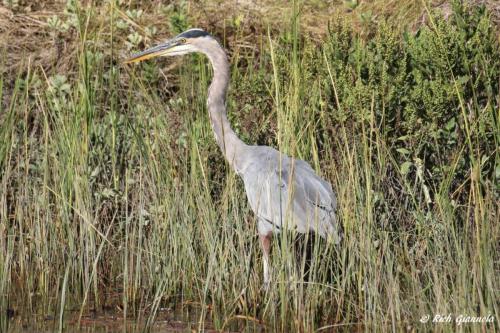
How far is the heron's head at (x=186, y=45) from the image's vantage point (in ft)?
18.0

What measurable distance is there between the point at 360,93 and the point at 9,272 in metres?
1.91

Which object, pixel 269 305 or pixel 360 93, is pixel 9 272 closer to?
pixel 269 305

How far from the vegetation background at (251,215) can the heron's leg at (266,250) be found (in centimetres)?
6

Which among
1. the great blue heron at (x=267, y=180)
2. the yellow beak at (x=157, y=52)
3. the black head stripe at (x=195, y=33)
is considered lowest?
the great blue heron at (x=267, y=180)

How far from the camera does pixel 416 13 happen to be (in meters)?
7.09

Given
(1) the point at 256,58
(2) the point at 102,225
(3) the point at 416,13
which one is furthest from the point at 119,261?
(3) the point at 416,13

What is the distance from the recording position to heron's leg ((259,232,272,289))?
4459 mm

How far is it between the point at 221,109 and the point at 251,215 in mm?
614
